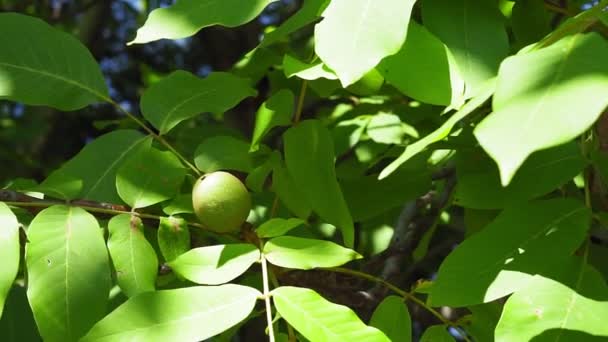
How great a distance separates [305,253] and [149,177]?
275 mm

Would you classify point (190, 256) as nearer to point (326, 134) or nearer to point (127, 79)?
point (326, 134)

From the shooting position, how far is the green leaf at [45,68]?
3.69 ft

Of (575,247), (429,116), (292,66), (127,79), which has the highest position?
(292,66)

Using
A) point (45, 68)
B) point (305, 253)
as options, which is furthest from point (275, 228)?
point (45, 68)

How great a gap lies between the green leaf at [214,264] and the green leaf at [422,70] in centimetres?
26

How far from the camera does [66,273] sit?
94cm

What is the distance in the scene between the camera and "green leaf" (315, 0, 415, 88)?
803mm

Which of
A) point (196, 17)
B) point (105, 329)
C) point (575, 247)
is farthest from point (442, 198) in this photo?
point (105, 329)

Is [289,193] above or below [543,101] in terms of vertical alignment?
below

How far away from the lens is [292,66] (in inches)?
39.1

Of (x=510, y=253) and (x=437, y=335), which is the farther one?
(x=437, y=335)

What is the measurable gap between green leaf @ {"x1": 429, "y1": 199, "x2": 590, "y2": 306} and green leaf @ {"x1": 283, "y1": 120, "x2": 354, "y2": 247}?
19 centimetres

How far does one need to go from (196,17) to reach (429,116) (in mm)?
622

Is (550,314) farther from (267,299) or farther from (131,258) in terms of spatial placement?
(131,258)
